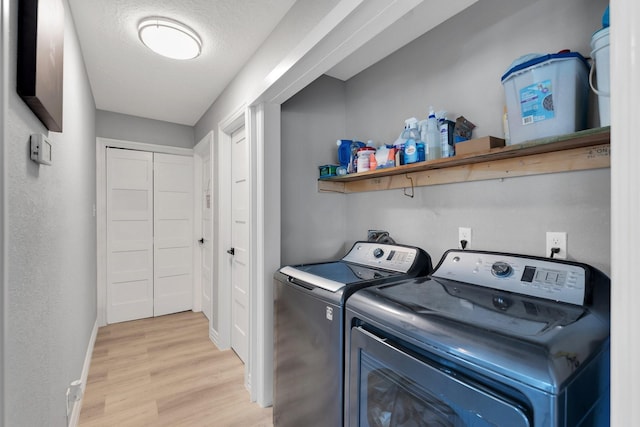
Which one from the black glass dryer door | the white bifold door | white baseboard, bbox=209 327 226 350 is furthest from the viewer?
the white bifold door

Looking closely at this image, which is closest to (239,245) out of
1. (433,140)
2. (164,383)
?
(164,383)

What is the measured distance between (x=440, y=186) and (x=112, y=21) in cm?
212

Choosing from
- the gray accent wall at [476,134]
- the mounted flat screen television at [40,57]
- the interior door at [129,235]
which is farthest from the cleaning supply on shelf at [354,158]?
the interior door at [129,235]

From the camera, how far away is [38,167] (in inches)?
42.1

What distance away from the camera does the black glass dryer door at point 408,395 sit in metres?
0.73

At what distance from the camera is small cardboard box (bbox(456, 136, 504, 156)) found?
1.21 meters

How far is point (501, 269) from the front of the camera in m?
1.24

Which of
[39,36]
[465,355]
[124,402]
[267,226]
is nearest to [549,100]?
[465,355]

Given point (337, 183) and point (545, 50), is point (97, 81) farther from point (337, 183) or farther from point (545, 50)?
→ point (545, 50)

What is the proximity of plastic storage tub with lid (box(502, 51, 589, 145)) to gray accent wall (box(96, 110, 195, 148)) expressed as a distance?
11.8 feet

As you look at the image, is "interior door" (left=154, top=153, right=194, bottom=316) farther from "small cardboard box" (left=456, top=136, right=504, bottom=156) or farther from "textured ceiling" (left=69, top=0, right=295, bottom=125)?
"small cardboard box" (left=456, top=136, right=504, bottom=156)

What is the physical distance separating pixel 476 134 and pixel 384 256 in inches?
32.3

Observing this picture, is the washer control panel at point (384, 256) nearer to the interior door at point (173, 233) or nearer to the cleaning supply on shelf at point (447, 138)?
the cleaning supply on shelf at point (447, 138)

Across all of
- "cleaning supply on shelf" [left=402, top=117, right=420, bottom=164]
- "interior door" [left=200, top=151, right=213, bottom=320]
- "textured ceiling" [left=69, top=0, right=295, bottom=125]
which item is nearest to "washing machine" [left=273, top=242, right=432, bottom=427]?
"cleaning supply on shelf" [left=402, top=117, right=420, bottom=164]
